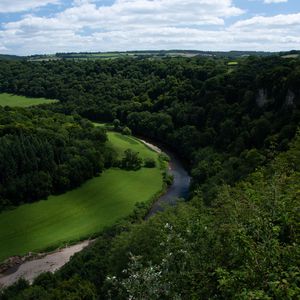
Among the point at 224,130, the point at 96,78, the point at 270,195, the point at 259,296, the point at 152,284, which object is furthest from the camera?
the point at 96,78

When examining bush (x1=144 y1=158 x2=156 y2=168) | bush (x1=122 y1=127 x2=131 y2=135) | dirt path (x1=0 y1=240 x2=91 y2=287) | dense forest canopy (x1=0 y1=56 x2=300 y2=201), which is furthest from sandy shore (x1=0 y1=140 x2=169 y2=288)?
bush (x1=122 y1=127 x2=131 y2=135)

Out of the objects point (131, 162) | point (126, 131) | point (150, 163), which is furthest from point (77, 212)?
point (126, 131)

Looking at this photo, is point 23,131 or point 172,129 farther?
point 172,129

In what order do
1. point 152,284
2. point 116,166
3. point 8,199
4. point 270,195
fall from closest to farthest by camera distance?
point 152,284, point 270,195, point 8,199, point 116,166

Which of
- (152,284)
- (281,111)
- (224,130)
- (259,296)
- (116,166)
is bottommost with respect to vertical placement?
(116,166)

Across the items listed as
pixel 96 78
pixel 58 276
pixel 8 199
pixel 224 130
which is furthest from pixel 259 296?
pixel 96 78

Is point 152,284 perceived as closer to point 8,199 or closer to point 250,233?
point 250,233

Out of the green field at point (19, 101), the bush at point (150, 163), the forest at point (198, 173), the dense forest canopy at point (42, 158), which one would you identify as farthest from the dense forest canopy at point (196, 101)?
the dense forest canopy at point (42, 158)
